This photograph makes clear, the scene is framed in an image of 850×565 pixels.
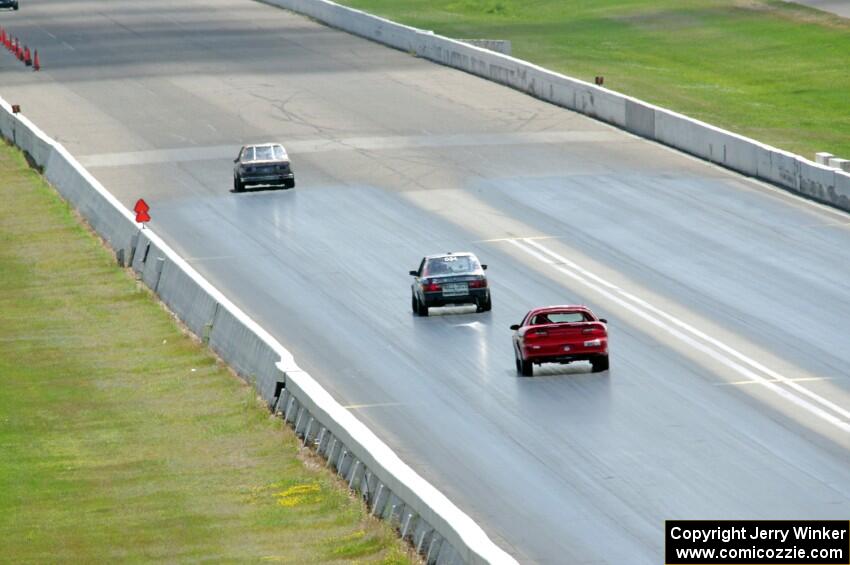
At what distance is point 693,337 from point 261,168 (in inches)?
823

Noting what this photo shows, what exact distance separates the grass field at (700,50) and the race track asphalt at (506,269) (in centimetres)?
523

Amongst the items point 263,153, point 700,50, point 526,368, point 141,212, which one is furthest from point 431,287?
point 700,50

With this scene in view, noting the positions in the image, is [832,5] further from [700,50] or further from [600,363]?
[600,363]

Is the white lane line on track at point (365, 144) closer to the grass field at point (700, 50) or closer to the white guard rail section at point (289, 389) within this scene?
the white guard rail section at point (289, 389)

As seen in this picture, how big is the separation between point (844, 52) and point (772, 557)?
6333cm

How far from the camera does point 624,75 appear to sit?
7419cm

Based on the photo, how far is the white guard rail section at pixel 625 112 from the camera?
5109 cm

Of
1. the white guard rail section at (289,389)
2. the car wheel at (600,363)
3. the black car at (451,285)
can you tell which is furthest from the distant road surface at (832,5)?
the car wheel at (600,363)

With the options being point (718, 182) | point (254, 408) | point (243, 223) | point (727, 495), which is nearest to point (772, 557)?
point (727, 495)

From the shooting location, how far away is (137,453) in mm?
29062

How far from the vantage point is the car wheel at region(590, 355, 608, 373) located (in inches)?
1277

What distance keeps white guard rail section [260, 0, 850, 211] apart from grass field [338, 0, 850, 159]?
2.35 metres

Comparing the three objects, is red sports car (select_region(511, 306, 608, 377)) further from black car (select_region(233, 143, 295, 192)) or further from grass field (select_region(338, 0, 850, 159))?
grass field (select_region(338, 0, 850, 159))

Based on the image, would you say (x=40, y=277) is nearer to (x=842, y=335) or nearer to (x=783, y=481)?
(x=842, y=335)
